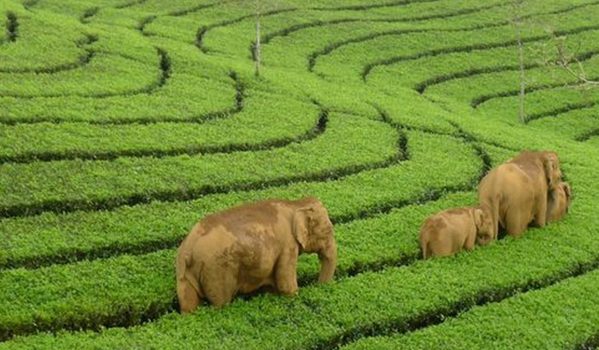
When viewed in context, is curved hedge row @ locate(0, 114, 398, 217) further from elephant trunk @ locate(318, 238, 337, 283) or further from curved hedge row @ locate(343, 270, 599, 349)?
curved hedge row @ locate(343, 270, 599, 349)

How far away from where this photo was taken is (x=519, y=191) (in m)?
14.8

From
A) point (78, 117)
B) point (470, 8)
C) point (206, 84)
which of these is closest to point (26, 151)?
point (78, 117)

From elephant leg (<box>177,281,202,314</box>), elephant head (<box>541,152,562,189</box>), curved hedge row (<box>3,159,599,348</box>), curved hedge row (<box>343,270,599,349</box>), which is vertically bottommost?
curved hedge row (<box>343,270,599,349</box>)

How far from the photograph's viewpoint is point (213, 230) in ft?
35.8

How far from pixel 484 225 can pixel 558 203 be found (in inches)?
86.6

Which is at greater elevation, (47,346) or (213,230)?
(213,230)

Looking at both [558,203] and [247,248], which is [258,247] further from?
[558,203]

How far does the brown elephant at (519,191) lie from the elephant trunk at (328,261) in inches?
155

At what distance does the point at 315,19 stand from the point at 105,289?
28135 mm

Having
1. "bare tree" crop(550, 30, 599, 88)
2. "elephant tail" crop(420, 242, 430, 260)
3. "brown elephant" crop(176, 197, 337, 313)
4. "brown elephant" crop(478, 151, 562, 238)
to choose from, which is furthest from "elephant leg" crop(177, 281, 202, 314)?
"brown elephant" crop(478, 151, 562, 238)

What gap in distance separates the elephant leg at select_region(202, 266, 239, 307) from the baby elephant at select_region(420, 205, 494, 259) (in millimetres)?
4045

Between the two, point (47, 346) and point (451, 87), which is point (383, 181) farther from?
point (451, 87)

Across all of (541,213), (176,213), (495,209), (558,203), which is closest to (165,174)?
(176,213)

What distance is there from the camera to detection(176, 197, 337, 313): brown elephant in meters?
10.9
